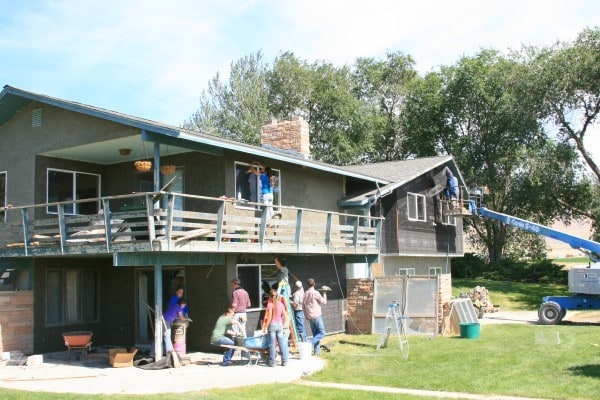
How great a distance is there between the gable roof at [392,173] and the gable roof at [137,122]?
2.28 meters

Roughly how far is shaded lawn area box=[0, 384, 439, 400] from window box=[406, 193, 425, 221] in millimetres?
14299

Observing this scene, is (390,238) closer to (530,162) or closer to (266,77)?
(530,162)

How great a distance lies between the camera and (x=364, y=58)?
2184 inches

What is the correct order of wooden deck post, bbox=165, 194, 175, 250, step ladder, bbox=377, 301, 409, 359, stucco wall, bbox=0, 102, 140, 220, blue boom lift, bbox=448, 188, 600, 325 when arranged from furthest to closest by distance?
1. blue boom lift, bbox=448, 188, 600, 325
2. stucco wall, bbox=0, 102, 140, 220
3. step ladder, bbox=377, 301, 409, 359
4. wooden deck post, bbox=165, 194, 175, 250

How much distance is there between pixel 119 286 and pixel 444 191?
14.8 metres

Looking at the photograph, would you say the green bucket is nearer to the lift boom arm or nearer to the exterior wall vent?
the lift boom arm

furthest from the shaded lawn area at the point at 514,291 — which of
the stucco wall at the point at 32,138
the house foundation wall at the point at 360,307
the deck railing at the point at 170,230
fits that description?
the stucco wall at the point at 32,138

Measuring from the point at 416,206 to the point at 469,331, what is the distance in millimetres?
7927

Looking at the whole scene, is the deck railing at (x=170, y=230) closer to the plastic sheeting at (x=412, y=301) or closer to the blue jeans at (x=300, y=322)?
the plastic sheeting at (x=412, y=301)

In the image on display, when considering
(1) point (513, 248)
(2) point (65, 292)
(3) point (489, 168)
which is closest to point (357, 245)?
(2) point (65, 292)

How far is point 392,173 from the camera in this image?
2588 centimetres

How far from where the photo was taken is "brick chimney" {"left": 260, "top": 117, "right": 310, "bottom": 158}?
77.8ft

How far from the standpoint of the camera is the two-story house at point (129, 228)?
49.7 ft

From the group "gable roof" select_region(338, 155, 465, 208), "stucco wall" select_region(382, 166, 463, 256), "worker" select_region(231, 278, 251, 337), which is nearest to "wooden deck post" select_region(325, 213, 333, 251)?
"gable roof" select_region(338, 155, 465, 208)
